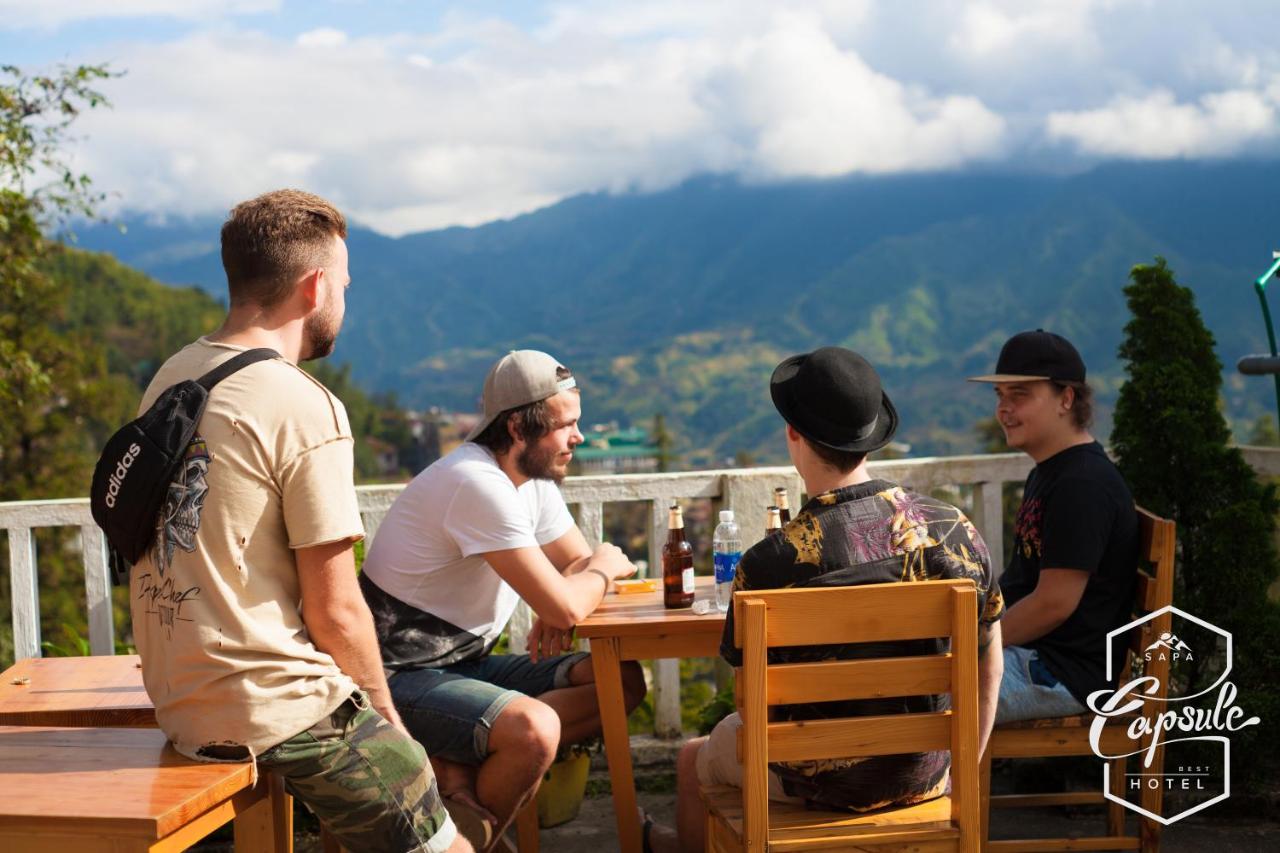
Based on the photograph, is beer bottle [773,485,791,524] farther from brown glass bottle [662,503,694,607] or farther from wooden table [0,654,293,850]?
wooden table [0,654,293,850]

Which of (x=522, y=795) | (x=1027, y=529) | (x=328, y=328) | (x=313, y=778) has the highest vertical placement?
(x=328, y=328)

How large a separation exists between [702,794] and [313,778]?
1.04m

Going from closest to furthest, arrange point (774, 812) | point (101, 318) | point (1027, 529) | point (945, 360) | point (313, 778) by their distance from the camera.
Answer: point (313, 778) → point (774, 812) → point (1027, 529) → point (101, 318) → point (945, 360)

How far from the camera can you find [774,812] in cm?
279

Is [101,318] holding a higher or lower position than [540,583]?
higher

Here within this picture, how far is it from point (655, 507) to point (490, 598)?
1.24 metres

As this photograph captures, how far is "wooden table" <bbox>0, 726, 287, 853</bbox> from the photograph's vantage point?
2.22 metres

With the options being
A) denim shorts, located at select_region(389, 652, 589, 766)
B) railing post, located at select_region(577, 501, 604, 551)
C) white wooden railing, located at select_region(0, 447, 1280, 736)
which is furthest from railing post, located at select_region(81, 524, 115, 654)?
railing post, located at select_region(577, 501, 604, 551)

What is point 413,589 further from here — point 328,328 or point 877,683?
point 877,683

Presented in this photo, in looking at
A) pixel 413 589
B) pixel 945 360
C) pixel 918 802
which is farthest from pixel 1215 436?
pixel 945 360

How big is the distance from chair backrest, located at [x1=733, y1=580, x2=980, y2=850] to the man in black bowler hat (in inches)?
3.5

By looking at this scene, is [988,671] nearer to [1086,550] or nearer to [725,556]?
[1086,550]

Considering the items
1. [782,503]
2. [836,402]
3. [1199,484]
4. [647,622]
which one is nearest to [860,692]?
[836,402]

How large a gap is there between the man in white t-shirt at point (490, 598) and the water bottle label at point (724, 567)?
32cm
